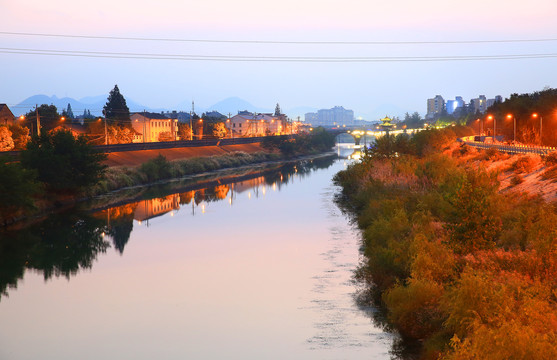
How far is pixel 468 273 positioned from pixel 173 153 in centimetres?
7343

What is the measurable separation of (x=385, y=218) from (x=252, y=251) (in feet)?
23.4

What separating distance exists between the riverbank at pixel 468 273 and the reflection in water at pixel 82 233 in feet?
47.1

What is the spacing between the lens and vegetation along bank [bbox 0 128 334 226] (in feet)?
128

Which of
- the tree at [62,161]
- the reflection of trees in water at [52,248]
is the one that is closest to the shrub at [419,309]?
the reflection of trees in water at [52,248]

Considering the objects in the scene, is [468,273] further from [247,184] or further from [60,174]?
[247,184]

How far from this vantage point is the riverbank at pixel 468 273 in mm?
13830

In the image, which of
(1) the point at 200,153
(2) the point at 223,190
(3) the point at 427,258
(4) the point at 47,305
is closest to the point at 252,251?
(4) the point at 47,305

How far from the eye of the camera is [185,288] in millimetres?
26297

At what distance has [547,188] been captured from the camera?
3516 cm

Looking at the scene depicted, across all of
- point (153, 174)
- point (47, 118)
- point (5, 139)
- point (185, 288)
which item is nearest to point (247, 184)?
point (153, 174)

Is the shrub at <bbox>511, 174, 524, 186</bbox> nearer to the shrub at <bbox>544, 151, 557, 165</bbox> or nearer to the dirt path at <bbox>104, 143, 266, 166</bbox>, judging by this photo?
the shrub at <bbox>544, 151, 557, 165</bbox>

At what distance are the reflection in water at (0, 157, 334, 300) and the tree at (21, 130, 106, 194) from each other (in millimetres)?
3298

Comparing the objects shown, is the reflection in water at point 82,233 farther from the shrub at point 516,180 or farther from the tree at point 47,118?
the tree at point 47,118

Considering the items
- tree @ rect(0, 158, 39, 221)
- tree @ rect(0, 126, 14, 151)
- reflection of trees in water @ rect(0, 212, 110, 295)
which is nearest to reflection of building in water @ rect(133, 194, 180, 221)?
reflection of trees in water @ rect(0, 212, 110, 295)
